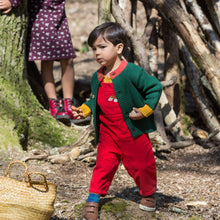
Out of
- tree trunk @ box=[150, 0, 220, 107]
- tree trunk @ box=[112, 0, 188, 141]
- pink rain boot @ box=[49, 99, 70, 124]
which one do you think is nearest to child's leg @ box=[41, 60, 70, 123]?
pink rain boot @ box=[49, 99, 70, 124]

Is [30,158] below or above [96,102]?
below

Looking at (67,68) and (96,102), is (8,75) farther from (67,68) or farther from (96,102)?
(96,102)

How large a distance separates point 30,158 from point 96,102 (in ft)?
3.60

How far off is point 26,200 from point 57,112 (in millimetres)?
1802

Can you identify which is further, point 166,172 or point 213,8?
point 213,8

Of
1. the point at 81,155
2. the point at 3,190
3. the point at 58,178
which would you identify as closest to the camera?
the point at 3,190

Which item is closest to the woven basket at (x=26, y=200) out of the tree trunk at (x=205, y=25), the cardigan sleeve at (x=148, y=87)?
the cardigan sleeve at (x=148, y=87)

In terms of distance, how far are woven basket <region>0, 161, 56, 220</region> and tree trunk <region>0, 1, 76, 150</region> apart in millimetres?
1201

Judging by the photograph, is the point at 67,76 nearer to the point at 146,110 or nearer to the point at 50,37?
the point at 50,37

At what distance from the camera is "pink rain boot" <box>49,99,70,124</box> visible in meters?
3.69

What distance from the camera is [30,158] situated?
10.5ft

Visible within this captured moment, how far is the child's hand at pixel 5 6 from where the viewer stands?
3.26m

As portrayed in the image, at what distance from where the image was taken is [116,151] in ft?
7.87

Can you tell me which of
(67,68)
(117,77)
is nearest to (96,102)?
(117,77)
